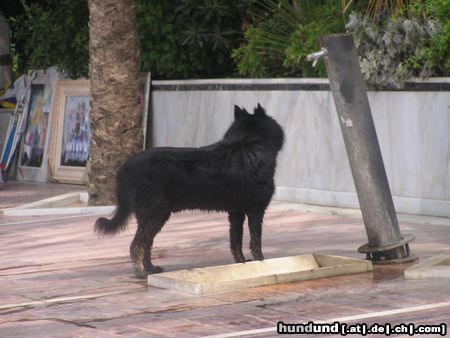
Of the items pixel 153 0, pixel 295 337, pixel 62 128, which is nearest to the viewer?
pixel 295 337

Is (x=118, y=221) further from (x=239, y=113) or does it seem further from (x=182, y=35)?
(x=182, y=35)

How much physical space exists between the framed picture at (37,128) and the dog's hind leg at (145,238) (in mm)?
9912

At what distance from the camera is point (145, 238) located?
8898mm

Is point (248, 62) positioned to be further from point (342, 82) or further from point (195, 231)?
point (342, 82)

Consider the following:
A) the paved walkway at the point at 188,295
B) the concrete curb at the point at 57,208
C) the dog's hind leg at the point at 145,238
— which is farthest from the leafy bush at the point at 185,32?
the dog's hind leg at the point at 145,238

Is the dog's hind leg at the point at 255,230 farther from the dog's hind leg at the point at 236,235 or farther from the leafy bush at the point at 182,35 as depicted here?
the leafy bush at the point at 182,35

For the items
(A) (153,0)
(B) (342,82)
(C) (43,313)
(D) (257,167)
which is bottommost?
(C) (43,313)

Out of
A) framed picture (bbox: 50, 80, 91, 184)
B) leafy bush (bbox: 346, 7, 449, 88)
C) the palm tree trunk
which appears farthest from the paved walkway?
framed picture (bbox: 50, 80, 91, 184)

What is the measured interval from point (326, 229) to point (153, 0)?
678 cm

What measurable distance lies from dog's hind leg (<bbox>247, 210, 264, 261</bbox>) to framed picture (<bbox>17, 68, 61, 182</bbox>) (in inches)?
397

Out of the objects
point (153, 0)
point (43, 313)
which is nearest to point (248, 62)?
point (153, 0)

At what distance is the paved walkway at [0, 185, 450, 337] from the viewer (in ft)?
23.3

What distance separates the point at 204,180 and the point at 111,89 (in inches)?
224

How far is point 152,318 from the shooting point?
7.35 m
